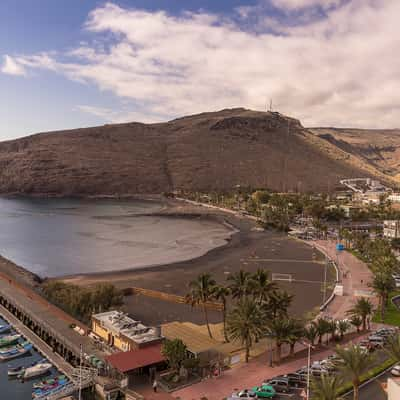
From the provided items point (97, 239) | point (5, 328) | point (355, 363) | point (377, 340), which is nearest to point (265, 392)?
point (355, 363)

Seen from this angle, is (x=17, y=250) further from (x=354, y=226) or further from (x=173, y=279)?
(x=354, y=226)

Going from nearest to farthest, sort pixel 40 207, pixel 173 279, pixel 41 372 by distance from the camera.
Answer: pixel 41 372 → pixel 173 279 → pixel 40 207

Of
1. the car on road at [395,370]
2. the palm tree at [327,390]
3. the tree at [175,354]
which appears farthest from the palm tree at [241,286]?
the palm tree at [327,390]

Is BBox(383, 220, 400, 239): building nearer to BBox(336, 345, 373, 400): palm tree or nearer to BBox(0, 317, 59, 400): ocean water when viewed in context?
BBox(336, 345, 373, 400): palm tree

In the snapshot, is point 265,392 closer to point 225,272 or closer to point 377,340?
point 377,340

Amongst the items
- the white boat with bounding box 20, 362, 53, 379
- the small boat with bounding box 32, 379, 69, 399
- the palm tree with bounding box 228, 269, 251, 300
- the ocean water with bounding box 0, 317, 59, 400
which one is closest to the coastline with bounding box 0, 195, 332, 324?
the palm tree with bounding box 228, 269, 251, 300

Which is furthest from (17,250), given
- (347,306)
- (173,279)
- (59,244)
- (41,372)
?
(347,306)

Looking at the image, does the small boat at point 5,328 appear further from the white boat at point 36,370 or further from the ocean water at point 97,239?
the ocean water at point 97,239
